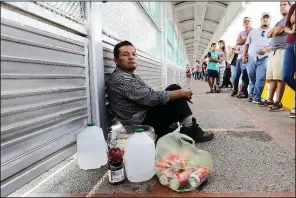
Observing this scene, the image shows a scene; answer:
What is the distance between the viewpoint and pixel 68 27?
196 cm

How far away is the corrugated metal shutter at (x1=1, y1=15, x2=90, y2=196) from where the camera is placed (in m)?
1.35

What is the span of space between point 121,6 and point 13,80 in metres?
2.47

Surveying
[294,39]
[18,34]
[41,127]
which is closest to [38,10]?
[18,34]

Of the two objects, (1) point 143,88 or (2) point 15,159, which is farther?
(1) point 143,88

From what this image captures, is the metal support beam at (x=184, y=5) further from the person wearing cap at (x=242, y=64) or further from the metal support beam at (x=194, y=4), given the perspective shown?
the person wearing cap at (x=242, y=64)

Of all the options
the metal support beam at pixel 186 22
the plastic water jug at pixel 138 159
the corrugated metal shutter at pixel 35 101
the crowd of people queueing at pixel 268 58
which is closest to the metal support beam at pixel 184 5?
the metal support beam at pixel 186 22

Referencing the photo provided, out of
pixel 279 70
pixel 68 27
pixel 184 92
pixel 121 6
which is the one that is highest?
pixel 121 6

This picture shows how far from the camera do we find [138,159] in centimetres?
159

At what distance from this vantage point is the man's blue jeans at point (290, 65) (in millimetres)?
3268

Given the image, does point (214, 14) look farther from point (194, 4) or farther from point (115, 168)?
point (115, 168)

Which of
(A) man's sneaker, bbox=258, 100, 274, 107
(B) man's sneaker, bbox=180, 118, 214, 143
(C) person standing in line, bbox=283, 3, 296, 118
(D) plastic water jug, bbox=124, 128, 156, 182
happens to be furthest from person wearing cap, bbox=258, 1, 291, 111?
(D) plastic water jug, bbox=124, 128, 156, 182

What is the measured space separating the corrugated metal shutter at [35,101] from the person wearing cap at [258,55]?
376 centimetres

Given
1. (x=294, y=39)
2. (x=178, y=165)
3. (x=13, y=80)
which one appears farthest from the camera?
(x=294, y=39)

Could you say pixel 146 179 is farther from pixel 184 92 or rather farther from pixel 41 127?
pixel 184 92
